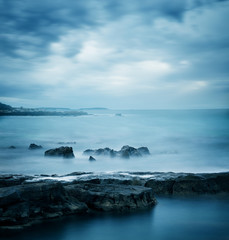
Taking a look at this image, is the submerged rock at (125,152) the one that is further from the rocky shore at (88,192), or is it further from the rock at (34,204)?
the rock at (34,204)

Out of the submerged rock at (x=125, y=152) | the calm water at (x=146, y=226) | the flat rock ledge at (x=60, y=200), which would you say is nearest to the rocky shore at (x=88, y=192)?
the flat rock ledge at (x=60, y=200)

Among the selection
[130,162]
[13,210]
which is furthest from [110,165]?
[13,210]

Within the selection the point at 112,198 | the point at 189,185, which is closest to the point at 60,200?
the point at 112,198

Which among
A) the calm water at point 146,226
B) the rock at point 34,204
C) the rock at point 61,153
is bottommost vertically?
Answer: the calm water at point 146,226

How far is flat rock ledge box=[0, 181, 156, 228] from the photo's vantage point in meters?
6.61

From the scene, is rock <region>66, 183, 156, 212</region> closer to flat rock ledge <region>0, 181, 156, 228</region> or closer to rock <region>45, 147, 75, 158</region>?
flat rock ledge <region>0, 181, 156, 228</region>

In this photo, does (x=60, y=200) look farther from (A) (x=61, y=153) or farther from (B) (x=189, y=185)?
(A) (x=61, y=153)

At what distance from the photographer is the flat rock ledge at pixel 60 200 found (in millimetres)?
6609

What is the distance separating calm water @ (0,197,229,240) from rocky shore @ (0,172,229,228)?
35 cm

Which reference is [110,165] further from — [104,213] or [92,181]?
[104,213]

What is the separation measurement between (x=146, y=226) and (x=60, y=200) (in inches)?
85.5

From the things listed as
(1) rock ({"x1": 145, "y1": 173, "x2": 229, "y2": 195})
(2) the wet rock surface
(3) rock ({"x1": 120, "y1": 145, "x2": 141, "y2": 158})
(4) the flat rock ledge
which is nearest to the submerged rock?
(3) rock ({"x1": 120, "y1": 145, "x2": 141, "y2": 158})

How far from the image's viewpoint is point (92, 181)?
9164 mm

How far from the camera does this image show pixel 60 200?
7250 millimetres
